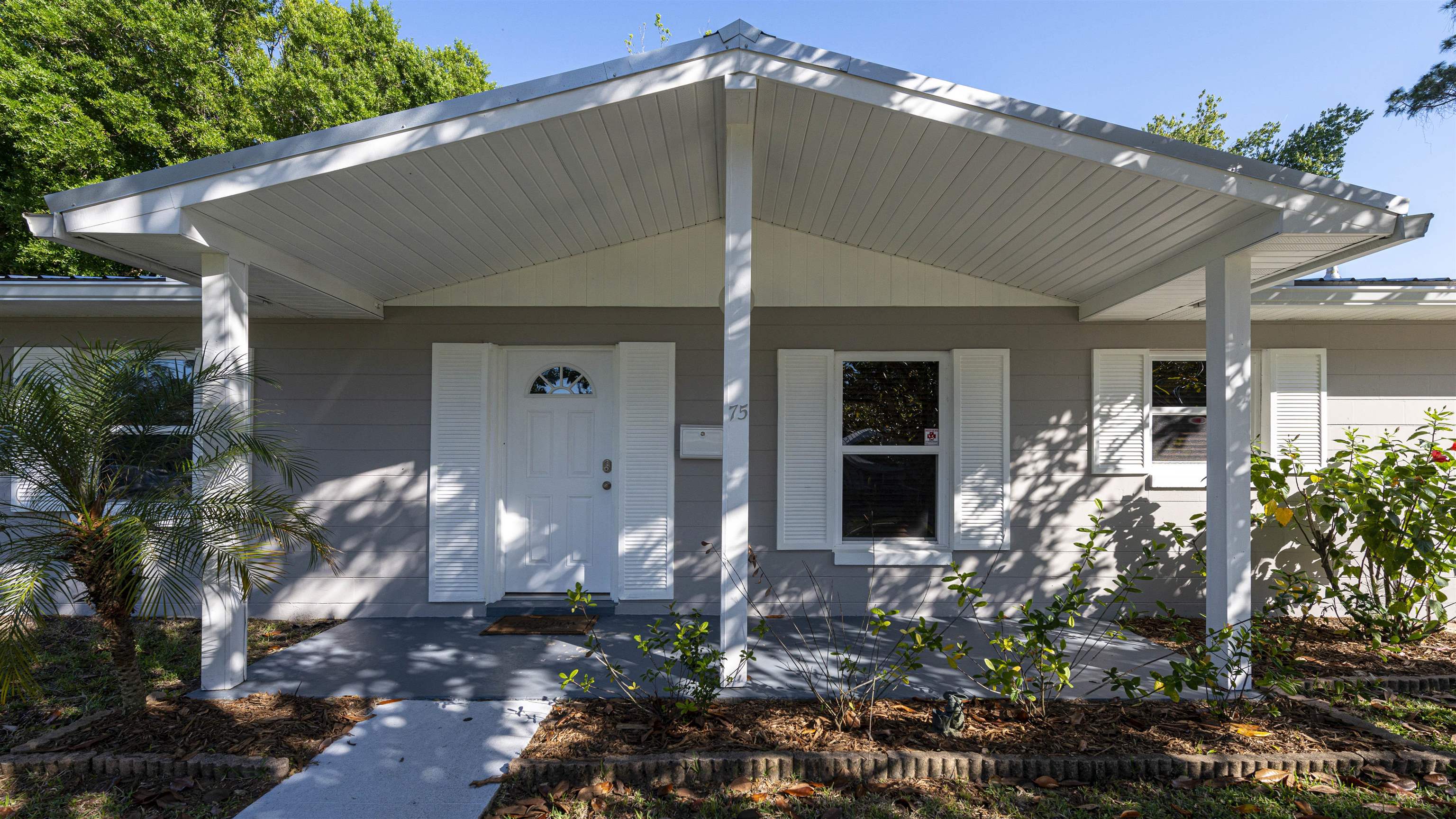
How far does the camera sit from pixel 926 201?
4.09m

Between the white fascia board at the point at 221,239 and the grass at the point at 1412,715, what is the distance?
6076 mm

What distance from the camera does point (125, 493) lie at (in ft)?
10.2

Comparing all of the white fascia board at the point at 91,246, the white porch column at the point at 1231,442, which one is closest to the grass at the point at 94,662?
the white fascia board at the point at 91,246

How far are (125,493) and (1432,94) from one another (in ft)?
40.3

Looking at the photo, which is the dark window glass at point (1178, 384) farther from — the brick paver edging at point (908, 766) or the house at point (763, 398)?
the brick paver edging at point (908, 766)

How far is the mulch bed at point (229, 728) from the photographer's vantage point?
9.59 feet

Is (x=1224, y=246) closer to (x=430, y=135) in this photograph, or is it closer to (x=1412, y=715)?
(x=1412, y=715)

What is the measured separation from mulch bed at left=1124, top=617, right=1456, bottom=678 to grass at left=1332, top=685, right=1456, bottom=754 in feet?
0.85

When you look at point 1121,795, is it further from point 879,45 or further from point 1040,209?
point 879,45

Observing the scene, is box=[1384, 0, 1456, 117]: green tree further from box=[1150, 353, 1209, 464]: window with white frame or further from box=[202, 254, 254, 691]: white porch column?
box=[202, 254, 254, 691]: white porch column

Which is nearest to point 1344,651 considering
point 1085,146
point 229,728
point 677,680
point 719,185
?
point 1085,146

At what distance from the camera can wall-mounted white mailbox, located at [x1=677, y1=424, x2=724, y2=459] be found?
505 centimetres

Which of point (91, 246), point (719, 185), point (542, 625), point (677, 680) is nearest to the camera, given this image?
point (91, 246)

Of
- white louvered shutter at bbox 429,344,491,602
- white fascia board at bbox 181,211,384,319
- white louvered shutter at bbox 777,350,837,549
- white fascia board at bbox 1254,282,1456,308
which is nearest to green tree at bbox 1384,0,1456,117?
white fascia board at bbox 1254,282,1456,308
